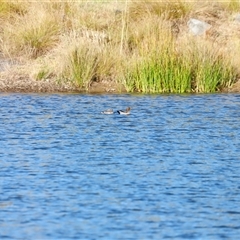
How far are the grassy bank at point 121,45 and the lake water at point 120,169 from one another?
1168 millimetres

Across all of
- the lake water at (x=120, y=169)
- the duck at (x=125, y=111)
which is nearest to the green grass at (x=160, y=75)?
the lake water at (x=120, y=169)

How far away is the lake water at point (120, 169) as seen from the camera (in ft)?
35.6

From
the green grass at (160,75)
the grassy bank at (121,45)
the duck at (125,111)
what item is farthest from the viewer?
the grassy bank at (121,45)

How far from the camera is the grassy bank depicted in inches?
863

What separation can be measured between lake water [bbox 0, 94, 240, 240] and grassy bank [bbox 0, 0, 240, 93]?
1168 mm

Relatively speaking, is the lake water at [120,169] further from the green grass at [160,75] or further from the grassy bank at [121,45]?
the grassy bank at [121,45]

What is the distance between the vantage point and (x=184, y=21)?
26.5 meters

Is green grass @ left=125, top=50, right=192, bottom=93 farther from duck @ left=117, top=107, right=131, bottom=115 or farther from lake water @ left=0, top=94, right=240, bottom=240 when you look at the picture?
duck @ left=117, top=107, right=131, bottom=115

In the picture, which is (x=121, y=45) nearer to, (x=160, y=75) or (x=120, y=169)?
(x=160, y=75)

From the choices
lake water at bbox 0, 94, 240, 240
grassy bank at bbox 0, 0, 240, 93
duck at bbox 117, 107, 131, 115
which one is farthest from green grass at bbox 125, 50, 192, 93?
duck at bbox 117, 107, 131, 115

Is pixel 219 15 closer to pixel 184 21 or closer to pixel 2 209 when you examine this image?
pixel 184 21

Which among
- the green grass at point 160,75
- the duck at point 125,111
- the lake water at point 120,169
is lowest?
the lake water at point 120,169

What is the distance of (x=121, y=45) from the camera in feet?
75.4

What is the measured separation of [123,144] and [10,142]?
1.70m
